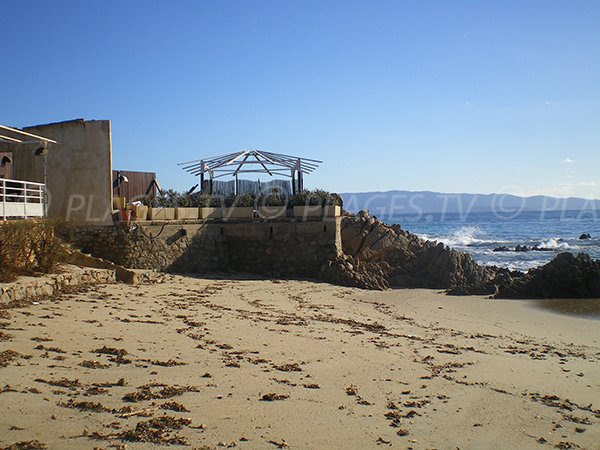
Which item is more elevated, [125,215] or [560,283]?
[125,215]

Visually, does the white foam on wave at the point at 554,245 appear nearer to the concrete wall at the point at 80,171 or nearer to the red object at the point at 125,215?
the red object at the point at 125,215

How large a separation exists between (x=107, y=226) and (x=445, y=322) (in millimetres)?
10244

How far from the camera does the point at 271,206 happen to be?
21656mm

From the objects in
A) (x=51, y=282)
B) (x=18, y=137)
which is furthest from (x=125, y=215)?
(x=51, y=282)

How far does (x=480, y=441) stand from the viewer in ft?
20.1

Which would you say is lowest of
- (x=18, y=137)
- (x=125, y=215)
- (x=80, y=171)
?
(x=125, y=215)

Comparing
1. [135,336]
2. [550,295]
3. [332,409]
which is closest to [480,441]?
[332,409]

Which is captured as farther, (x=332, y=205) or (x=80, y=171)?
(x=332, y=205)

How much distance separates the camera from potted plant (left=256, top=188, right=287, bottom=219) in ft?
69.9

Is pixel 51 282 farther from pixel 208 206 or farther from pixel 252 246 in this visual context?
pixel 208 206

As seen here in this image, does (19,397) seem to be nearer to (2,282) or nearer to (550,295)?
(2,282)

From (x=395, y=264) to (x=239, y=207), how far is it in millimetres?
5978

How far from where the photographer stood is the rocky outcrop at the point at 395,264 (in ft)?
64.6

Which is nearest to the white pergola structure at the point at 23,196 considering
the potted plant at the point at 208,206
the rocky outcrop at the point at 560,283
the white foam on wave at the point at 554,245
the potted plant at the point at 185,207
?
the potted plant at the point at 185,207
